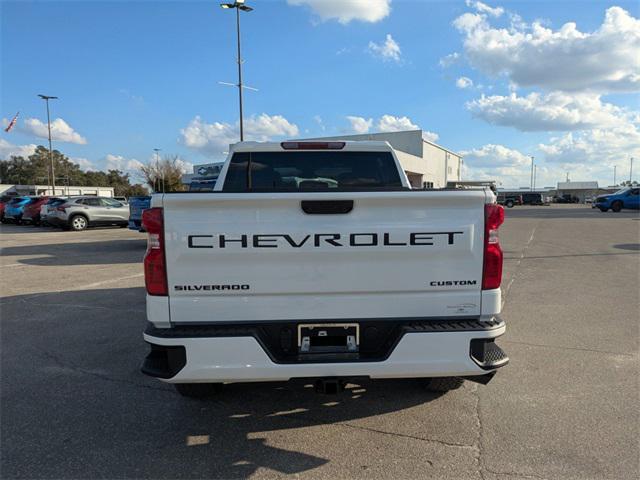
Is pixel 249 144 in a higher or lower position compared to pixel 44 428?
higher

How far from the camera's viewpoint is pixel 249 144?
175 inches

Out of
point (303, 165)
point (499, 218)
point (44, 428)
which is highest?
point (303, 165)

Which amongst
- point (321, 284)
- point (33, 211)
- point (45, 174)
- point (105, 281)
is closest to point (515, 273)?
point (321, 284)

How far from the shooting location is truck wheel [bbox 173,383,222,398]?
3395mm

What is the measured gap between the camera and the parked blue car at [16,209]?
26109 mm

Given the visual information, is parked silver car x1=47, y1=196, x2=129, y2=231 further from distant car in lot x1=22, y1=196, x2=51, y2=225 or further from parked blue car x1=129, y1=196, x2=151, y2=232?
parked blue car x1=129, y1=196, x2=151, y2=232

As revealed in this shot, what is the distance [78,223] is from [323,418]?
70.4 feet

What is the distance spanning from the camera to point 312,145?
13.6ft

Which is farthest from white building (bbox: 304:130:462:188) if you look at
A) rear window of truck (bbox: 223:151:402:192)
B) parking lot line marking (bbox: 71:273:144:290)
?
rear window of truck (bbox: 223:151:402:192)

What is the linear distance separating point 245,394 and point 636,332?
16.0ft

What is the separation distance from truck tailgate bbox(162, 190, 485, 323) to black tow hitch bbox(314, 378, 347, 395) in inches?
15.8

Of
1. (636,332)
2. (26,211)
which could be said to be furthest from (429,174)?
(636,332)

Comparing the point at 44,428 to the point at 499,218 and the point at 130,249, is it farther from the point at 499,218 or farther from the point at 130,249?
the point at 130,249

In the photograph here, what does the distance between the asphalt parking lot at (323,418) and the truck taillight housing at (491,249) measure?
1.17 m
